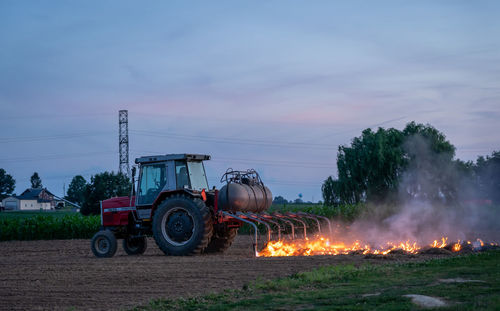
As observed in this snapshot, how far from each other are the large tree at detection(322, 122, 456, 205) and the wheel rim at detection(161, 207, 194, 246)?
38.6m

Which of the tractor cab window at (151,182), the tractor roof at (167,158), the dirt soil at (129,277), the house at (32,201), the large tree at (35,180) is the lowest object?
the dirt soil at (129,277)

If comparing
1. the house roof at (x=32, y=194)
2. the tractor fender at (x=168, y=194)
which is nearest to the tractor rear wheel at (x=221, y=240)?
the tractor fender at (x=168, y=194)

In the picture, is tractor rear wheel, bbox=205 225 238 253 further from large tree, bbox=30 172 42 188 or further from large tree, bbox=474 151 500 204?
large tree, bbox=30 172 42 188

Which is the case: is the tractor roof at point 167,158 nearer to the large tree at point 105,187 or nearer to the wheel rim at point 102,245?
the wheel rim at point 102,245

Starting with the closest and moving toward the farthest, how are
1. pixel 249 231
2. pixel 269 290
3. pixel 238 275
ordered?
pixel 269 290 → pixel 238 275 → pixel 249 231

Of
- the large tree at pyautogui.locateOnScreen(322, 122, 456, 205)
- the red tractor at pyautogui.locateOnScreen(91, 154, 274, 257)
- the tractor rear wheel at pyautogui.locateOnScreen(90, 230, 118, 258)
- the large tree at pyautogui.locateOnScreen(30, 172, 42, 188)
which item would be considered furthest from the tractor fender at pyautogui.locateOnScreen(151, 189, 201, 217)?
the large tree at pyautogui.locateOnScreen(30, 172, 42, 188)

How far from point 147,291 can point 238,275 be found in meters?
2.56

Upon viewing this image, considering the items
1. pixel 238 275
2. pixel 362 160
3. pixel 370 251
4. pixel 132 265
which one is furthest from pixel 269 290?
pixel 362 160

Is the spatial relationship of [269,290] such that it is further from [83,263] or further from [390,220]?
[390,220]

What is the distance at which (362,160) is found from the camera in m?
58.7

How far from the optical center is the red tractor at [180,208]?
1748 cm

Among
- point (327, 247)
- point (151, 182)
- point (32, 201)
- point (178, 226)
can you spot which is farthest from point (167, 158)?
point (32, 201)

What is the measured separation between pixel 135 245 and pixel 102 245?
1.43 meters

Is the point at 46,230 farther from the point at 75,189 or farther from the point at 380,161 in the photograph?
the point at 75,189
